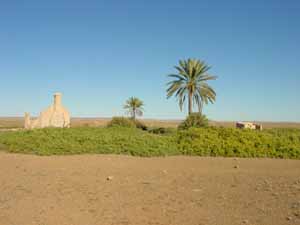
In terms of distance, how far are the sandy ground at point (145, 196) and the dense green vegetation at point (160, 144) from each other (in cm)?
460

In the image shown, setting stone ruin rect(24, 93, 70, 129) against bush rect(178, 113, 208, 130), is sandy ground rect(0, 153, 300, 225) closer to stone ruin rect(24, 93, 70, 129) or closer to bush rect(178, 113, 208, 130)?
bush rect(178, 113, 208, 130)

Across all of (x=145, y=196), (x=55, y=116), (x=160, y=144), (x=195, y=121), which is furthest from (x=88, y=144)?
(x=55, y=116)

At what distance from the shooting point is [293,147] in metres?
16.2

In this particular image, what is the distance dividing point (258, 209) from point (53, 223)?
352 cm

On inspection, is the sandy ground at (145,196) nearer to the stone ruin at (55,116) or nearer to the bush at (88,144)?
the bush at (88,144)

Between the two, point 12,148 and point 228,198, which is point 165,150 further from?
point 228,198

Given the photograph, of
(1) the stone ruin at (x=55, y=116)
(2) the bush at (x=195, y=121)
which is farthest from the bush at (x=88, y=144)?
(1) the stone ruin at (x=55, y=116)

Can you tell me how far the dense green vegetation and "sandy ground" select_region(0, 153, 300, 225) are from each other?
15.1 ft

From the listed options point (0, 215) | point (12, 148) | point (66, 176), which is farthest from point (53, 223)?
point (12, 148)

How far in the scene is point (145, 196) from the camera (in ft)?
22.4

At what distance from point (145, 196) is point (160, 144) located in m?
9.63

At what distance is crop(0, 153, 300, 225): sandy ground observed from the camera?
5328 millimetres

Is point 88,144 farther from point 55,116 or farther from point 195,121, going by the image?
point 55,116

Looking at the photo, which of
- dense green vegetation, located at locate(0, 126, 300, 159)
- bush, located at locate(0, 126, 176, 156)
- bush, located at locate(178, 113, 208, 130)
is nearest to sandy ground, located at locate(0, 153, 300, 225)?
bush, located at locate(0, 126, 176, 156)
